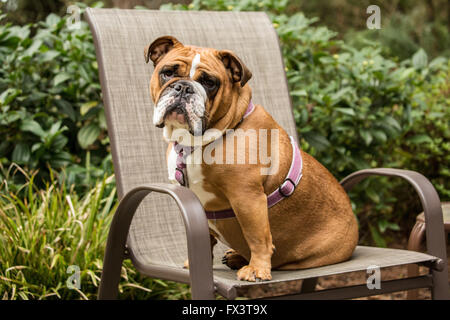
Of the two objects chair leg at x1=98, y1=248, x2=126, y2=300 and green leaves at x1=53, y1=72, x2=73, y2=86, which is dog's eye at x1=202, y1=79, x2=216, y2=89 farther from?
green leaves at x1=53, y1=72, x2=73, y2=86

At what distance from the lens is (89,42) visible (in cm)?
306

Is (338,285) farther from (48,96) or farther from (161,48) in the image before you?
(161,48)

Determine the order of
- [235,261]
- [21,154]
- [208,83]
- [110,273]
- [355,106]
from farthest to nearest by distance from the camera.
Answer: [355,106], [21,154], [110,273], [235,261], [208,83]

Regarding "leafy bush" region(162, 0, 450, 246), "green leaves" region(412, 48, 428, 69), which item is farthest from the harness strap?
"green leaves" region(412, 48, 428, 69)

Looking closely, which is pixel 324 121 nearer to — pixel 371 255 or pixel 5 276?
pixel 371 255

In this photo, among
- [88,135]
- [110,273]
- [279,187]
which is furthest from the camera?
[88,135]

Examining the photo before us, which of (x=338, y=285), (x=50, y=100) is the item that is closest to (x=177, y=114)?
(x=50, y=100)

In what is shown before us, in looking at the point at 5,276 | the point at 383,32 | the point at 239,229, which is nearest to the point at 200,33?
the point at 239,229

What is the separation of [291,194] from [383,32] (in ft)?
18.8

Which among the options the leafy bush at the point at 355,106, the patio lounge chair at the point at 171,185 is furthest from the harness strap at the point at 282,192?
the leafy bush at the point at 355,106

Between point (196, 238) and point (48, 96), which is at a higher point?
point (48, 96)

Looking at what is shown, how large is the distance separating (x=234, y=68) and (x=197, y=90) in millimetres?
162

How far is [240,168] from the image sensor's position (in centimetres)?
151
